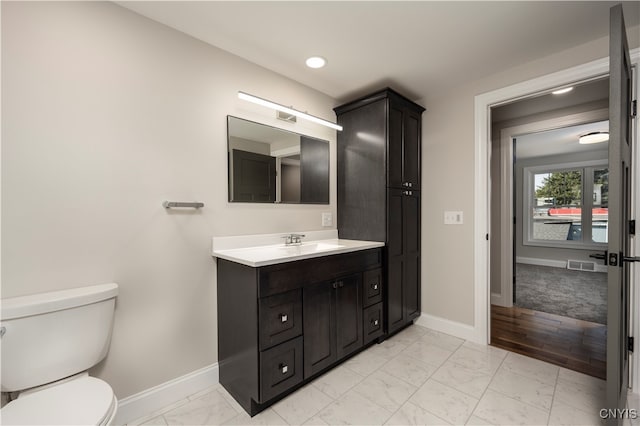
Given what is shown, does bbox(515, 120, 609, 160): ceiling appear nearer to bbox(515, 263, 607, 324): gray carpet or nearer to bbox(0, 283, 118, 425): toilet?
bbox(515, 263, 607, 324): gray carpet

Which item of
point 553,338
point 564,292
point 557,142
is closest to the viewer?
point 553,338

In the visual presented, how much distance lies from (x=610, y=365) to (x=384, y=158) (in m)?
1.84

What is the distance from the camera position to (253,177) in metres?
2.12

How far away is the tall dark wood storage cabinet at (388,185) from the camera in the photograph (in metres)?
2.43

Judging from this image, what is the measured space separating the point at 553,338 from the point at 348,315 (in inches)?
80.4

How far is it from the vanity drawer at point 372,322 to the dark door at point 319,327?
39cm

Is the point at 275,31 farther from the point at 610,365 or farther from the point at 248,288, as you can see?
the point at 610,365

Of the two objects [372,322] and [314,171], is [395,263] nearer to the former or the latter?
[372,322]

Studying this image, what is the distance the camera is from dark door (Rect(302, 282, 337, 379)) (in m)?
1.79

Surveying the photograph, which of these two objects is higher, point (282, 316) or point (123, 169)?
point (123, 169)

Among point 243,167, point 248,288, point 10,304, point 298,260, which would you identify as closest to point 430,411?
point 298,260

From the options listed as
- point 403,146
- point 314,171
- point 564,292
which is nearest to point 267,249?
point 314,171

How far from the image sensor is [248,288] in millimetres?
1613

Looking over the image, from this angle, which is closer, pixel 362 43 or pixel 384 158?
pixel 362 43
